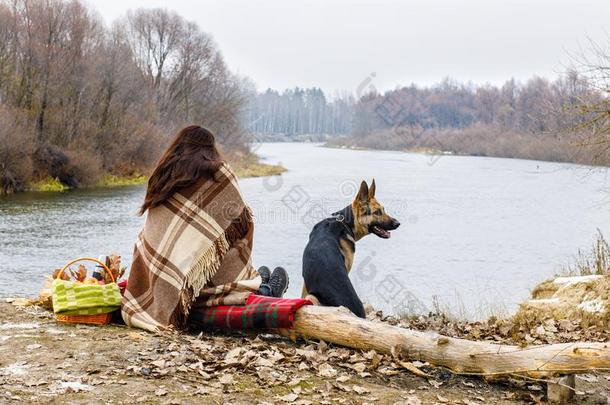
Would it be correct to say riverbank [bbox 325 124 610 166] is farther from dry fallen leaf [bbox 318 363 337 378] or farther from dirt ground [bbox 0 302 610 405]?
dry fallen leaf [bbox 318 363 337 378]

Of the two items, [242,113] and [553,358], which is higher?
[242,113]

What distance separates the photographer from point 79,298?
5895mm

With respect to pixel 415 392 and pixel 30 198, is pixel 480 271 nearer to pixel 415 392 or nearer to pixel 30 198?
pixel 415 392

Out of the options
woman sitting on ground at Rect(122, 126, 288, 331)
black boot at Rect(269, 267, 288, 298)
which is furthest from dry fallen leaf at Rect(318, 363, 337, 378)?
black boot at Rect(269, 267, 288, 298)

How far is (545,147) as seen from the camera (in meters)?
60.5

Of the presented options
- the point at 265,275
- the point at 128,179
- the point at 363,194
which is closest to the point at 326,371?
the point at 265,275

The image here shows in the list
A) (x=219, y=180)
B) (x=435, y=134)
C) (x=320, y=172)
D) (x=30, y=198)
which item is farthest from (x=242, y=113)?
(x=219, y=180)

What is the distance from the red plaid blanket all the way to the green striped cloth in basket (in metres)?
0.81

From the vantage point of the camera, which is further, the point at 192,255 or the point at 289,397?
the point at 192,255

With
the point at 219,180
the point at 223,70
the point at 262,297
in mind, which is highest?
the point at 223,70

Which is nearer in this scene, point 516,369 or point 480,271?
point 516,369

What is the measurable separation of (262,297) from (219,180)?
107 centimetres

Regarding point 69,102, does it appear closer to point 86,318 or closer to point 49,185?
point 49,185

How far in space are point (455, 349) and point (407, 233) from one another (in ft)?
60.6
